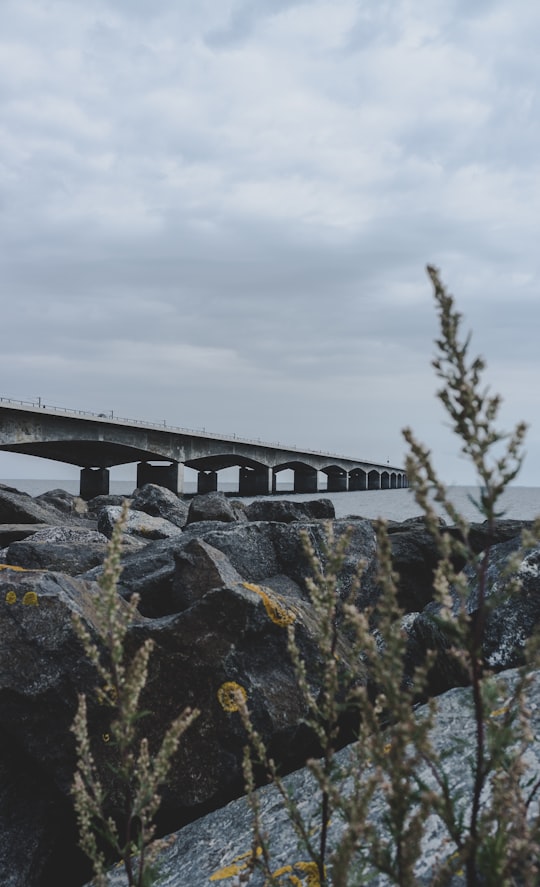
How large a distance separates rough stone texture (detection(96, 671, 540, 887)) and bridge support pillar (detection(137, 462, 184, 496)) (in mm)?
59657

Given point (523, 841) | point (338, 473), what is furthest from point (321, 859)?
point (338, 473)

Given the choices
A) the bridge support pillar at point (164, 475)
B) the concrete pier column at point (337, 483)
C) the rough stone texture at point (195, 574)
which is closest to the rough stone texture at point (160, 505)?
the rough stone texture at point (195, 574)

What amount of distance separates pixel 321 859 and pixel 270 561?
6001 millimetres

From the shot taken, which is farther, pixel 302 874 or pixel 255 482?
pixel 255 482

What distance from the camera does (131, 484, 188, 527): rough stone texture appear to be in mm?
21922

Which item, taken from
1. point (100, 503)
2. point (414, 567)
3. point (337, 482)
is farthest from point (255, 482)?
point (414, 567)

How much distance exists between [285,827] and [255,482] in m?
83.6

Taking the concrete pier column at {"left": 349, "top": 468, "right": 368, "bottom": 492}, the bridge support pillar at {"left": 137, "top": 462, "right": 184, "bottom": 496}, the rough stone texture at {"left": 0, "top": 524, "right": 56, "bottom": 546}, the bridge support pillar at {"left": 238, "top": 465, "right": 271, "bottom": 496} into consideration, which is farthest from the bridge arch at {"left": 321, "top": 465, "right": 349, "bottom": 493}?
the rough stone texture at {"left": 0, "top": 524, "right": 56, "bottom": 546}

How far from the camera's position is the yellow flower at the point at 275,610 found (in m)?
5.12

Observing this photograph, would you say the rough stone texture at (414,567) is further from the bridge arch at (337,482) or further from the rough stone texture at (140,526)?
the bridge arch at (337,482)

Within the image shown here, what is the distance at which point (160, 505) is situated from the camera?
22.4 metres

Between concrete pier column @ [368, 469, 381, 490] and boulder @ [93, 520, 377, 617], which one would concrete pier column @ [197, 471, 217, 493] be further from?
boulder @ [93, 520, 377, 617]

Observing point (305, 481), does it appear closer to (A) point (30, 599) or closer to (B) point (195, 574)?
(B) point (195, 574)

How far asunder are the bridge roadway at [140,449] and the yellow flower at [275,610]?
1697 inches
